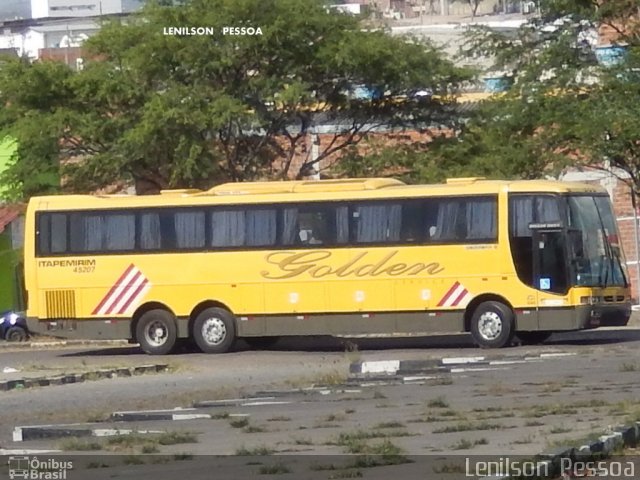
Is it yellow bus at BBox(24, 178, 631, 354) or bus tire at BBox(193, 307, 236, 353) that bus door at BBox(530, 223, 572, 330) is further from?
bus tire at BBox(193, 307, 236, 353)

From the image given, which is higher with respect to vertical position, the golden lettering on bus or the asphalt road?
the golden lettering on bus

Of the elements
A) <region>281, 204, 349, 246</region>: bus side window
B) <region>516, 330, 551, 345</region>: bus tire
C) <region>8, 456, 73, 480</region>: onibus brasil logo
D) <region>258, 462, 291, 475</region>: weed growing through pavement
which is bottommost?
<region>516, 330, 551, 345</region>: bus tire

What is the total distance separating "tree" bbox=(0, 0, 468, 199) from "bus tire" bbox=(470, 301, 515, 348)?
10339mm

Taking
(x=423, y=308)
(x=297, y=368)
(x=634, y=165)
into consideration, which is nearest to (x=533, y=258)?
(x=423, y=308)

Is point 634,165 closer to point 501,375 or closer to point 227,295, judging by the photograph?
point 227,295

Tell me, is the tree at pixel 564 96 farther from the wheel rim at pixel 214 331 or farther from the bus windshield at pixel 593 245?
the wheel rim at pixel 214 331

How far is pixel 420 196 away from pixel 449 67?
10.2m

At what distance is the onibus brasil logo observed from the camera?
11852 millimetres

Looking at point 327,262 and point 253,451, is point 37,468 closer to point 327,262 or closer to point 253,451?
point 253,451

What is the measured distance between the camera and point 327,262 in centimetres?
3083

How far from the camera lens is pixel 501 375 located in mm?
21141

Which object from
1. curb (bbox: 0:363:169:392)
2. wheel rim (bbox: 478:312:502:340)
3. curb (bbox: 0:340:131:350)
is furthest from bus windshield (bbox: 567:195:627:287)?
curb (bbox: 0:340:131:350)

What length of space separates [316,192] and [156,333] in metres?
4.24

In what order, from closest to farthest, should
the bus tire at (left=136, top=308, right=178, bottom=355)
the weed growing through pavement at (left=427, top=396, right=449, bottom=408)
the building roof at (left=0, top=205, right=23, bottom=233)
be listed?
the weed growing through pavement at (left=427, top=396, right=449, bottom=408) → the bus tire at (left=136, top=308, right=178, bottom=355) → the building roof at (left=0, top=205, right=23, bottom=233)
